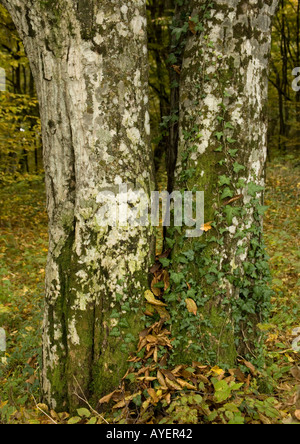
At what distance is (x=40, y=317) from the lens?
3688 millimetres

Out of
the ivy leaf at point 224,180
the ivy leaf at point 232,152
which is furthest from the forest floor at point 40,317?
the ivy leaf at point 232,152

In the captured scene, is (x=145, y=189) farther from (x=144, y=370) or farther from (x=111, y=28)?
(x=144, y=370)

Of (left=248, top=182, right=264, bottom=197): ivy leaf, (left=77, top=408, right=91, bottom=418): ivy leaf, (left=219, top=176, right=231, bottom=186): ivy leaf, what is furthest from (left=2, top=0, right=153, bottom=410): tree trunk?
(left=248, top=182, right=264, bottom=197): ivy leaf

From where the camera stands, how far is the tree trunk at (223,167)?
2342 millimetres

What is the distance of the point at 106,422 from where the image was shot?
2.31m

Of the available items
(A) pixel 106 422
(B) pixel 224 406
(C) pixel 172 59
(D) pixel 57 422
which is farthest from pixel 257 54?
(D) pixel 57 422

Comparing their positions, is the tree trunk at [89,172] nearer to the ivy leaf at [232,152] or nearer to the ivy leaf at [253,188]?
the ivy leaf at [232,152]

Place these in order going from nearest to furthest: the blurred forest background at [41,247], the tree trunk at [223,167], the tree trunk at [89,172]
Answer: the tree trunk at [89,172] < the tree trunk at [223,167] < the blurred forest background at [41,247]

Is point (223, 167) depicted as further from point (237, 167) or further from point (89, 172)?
point (89, 172)

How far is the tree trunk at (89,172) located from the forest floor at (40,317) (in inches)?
16.7

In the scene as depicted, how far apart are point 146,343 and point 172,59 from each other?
2299mm

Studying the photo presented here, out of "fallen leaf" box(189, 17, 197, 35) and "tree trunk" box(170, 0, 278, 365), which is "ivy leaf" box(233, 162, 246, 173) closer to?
"tree trunk" box(170, 0, 278, 365)

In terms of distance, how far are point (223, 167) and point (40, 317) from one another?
269 centimetres
